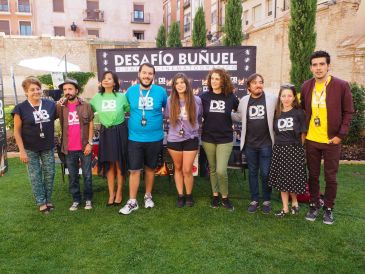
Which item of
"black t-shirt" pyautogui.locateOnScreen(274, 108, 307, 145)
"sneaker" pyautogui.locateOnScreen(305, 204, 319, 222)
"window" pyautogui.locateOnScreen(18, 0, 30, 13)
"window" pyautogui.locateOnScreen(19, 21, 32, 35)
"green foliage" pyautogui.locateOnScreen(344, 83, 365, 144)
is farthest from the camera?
"window" pyautogui.locateOnScreen(19, 21, 32, 35)

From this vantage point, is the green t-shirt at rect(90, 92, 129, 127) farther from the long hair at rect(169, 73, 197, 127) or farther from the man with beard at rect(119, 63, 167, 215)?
the long hair at rect(169, 73, 197, 127)

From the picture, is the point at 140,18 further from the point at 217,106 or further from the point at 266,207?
the point at 266,207

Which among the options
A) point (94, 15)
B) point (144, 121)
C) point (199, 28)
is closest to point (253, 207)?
point (144, 121)

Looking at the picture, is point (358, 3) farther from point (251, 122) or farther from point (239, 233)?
point (239, 233)

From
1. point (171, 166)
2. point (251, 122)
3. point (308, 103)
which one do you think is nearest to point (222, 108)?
point (251, 122)

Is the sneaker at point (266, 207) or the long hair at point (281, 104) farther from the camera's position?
the sneaker at point (266, 207)

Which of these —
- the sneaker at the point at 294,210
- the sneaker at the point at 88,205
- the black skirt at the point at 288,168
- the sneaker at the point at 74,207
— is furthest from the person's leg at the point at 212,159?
the sneaker at the point at 74,207

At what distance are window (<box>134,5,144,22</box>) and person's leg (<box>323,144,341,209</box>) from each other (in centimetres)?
3938

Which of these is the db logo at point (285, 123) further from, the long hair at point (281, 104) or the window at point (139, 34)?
the window at point (139, 34)

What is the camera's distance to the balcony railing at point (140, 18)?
40.1 metres

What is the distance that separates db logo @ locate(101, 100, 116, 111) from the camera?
4359 millimetres

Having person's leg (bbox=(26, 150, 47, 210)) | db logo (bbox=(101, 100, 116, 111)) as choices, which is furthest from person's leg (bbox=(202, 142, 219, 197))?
person's leg (bbox=(26, 150, 47, 210))

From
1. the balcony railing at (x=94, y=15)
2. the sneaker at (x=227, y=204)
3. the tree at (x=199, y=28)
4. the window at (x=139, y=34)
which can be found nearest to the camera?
the sneaker at (x=227, y=204)

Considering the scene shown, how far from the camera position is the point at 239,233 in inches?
153
